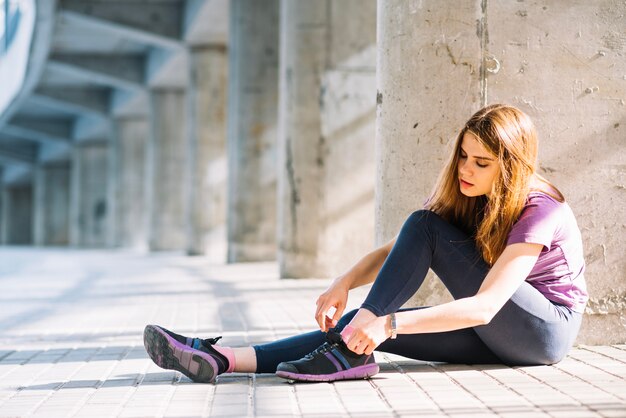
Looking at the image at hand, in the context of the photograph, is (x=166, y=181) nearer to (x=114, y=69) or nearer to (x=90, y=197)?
(x=114, y=69)

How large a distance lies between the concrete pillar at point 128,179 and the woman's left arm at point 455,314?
3017cm

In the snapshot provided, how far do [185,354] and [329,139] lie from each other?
7.86m

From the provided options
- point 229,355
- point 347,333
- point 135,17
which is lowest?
point 229,355

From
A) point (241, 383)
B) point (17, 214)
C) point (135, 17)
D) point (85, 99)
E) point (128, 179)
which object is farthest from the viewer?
point (17, 214)

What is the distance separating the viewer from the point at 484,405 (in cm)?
380

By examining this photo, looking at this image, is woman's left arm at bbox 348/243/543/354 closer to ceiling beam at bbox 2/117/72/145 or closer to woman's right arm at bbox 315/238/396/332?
woman's right arm at bbox 315/238/396/332

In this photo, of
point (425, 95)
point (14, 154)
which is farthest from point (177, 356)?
point (14, 154)

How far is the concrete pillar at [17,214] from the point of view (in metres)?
61.2

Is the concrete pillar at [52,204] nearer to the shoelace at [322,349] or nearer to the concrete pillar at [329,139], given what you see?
the concrete pillar at [329,139]

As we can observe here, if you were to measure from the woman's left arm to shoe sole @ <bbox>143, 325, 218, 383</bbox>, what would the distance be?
30.2 inches

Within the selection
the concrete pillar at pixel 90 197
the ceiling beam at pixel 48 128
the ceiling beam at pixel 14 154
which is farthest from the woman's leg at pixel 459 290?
the ceiling beam at pixel 14 154

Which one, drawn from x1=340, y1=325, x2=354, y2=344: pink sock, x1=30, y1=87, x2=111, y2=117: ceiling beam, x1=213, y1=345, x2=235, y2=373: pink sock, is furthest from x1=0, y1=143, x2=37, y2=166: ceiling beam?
x1=340, y1=325, x2=354, y2=344: pink sock

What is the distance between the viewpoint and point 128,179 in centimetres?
3356

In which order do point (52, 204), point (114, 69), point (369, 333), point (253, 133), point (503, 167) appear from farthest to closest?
point (52, 204), point (114, 69), point (253, 133), point (503, 167), point (369, 333)
